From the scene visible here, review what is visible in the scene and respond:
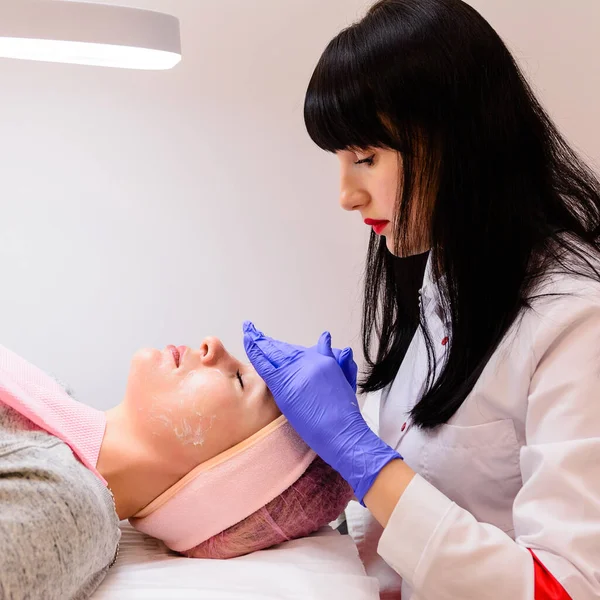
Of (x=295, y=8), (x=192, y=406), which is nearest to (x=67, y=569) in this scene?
(x=192, y=406)

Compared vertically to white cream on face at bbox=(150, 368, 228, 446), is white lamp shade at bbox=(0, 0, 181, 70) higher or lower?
higher

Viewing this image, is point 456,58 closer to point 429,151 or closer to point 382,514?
point 429,151

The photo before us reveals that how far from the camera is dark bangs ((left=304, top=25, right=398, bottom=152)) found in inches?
53.1

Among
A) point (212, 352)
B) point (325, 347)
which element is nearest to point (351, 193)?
point (325, 347)

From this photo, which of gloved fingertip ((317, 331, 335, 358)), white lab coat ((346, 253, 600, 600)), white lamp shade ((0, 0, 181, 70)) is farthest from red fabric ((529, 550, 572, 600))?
white lamp shade ((0, 0, 181, 70))

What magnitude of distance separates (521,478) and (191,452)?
620 mm

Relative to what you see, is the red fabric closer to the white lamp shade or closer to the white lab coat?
the white lab coat

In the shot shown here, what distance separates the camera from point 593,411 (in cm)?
118

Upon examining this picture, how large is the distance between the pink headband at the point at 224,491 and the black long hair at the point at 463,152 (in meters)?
0.31

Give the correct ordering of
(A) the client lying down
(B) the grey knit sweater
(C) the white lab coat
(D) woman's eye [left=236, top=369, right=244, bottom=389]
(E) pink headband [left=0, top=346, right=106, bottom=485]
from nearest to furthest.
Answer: (B) the grey knit sweater, (C) the white lab coat, (E) pink headband [left=0, top=346, right=106, bottom=485], (A) the client lying down, (D) woman's eye [left=236, top=369, right=244, bottom=389]

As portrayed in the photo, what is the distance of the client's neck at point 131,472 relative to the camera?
57.3 inches

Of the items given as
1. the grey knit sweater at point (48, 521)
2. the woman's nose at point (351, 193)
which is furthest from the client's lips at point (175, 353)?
the woman's nose at point (351, 193)

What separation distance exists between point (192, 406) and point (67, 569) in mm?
431

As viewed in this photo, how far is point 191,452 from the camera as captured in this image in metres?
1.46
